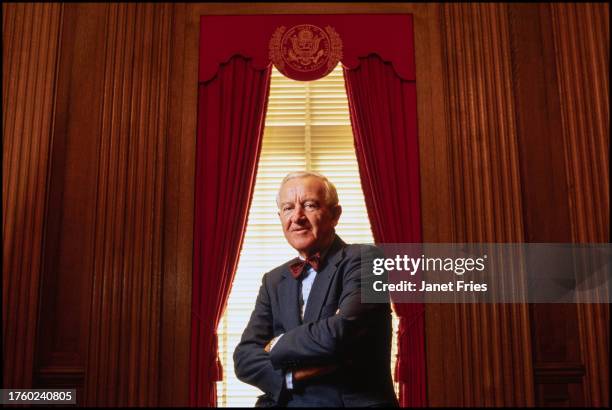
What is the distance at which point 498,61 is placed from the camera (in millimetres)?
4391

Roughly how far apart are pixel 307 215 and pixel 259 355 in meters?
0.88

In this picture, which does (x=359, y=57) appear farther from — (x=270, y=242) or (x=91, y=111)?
(x=91, y=111)

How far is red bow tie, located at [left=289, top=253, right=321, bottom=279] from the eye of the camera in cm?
394

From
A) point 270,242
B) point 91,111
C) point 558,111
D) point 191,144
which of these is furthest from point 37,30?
point 558,111

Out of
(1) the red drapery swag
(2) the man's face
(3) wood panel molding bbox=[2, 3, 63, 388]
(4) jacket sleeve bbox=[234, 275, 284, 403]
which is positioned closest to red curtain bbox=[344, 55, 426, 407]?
(1) the red drapery swag

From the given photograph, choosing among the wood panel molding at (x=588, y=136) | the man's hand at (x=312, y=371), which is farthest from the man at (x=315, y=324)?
the wood panel molding at (x=588, y=136)

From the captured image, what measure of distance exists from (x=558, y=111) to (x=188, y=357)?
9.46 ft

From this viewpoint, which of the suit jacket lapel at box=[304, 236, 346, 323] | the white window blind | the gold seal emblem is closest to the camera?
the suit jacket lapel at box=[304, 236, 346, 323]

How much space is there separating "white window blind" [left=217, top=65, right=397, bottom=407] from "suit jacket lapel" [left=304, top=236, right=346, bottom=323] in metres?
0.22

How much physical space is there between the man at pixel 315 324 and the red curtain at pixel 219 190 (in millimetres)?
232

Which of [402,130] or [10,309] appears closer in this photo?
[10,309]

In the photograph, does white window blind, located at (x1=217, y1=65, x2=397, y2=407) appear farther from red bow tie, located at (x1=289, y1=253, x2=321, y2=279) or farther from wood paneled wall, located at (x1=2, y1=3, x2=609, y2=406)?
wood paneled wall, located at (x1=2, y1=3, x2=609, y2=406)

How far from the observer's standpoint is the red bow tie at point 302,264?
12.9 ft

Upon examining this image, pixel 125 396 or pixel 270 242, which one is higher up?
pixel 270 242
